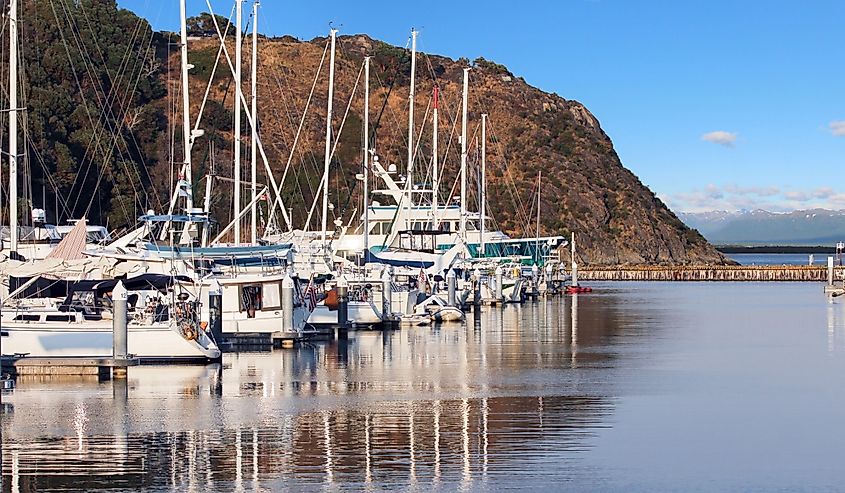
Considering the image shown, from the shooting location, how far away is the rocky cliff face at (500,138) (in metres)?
146

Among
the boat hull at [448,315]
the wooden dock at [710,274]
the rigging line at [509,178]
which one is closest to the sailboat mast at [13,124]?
the boat hull at [448,315]

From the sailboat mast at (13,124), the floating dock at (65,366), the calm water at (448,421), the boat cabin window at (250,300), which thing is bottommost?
the calm water at (448,421)

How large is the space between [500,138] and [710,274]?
41.7 meters

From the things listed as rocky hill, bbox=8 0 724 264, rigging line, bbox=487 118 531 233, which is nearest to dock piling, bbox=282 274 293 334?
rocky hill, bbox=8 0 724 264

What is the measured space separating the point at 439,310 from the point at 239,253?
15640mm

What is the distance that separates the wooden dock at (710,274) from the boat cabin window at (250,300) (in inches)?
3582

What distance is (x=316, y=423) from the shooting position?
79.5 ft

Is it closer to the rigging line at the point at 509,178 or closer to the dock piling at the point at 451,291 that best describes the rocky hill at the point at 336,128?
the rigging line at the point at 509,178

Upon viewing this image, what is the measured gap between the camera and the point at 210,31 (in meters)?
176

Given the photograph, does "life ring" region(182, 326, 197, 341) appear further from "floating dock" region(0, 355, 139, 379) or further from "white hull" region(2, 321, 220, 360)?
"floating dock" region(0, 355, 139, 379)

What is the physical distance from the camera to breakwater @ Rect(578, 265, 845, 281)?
12938 centimetres

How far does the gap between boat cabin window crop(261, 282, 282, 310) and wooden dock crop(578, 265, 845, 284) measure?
9089 centimetres

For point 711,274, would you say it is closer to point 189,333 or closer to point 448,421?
point 189,333

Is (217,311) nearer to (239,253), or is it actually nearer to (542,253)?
(239,253)
